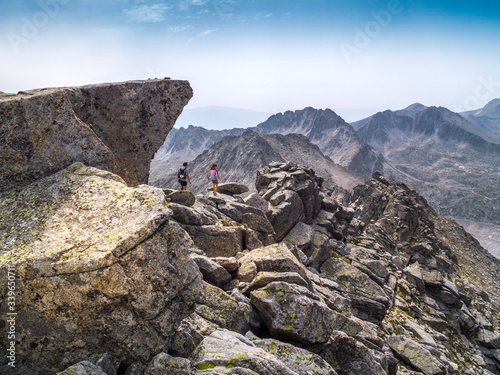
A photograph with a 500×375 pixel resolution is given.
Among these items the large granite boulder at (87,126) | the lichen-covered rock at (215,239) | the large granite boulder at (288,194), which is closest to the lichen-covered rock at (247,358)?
the large granite boulder at (87,126)

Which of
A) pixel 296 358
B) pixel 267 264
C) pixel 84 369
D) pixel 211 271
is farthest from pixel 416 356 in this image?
pixel 84 369

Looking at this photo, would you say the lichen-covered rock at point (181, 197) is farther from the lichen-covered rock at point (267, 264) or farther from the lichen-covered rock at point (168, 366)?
the lichen-covered rock at point (168, 366)

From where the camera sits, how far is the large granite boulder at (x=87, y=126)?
33.5ft

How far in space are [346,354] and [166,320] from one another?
361 inches

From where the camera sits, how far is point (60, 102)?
11.2m

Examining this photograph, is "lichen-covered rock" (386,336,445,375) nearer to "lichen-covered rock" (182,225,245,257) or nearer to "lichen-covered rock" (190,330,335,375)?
"lichen-covered rock" (190,330,335,375)

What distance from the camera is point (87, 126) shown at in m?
12.1

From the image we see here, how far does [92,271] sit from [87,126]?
6916mm

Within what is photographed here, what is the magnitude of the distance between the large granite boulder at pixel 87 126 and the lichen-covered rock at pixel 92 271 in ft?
4.78

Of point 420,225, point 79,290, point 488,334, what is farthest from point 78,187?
point 420,225

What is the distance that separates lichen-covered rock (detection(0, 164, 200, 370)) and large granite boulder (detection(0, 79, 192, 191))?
1456 millimetres

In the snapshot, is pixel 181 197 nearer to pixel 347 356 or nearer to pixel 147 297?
pixel 147 297

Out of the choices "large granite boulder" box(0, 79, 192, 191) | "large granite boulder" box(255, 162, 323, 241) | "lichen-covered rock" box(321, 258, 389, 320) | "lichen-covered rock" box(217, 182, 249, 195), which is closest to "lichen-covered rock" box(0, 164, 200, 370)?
"large granite boulder" box(0, 79, 192, 191)

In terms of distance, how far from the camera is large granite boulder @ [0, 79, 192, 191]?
10.2 m
